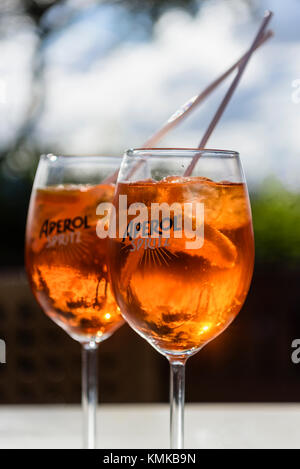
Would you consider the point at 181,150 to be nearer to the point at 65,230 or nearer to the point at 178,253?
the point at 178,253

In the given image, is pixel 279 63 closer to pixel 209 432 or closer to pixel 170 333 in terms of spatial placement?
pixel 209 432

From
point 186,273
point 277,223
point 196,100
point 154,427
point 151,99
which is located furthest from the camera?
point 151,99

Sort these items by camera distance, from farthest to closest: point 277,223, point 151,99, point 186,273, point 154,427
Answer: point 151,99 → point 277,223 → point 154,427 → point 186,273

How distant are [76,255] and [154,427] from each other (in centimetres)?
33

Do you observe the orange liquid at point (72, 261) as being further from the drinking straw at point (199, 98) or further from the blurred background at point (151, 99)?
the blurred background at point (151, 99)

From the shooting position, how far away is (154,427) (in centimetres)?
96

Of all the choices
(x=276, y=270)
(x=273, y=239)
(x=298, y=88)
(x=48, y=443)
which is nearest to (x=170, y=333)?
(x=48, y=443)

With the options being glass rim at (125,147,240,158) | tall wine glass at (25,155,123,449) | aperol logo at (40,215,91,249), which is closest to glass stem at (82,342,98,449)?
tall wine glass at (25,155,123,449)

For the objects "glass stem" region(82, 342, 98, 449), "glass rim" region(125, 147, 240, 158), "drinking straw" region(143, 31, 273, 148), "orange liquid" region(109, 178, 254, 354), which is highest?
"drinking straw" region(143, 31, 273, 148)

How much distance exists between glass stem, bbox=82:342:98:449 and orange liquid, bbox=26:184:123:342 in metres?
0.02

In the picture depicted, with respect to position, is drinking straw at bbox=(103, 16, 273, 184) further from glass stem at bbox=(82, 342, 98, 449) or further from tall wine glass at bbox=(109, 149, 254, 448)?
glass stem at bbox=(82, 342, 98, 449)

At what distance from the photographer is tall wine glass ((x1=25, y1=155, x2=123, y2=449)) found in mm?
767

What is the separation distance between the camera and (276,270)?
8.77 feet

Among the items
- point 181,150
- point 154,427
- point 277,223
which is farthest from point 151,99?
point 181,150
